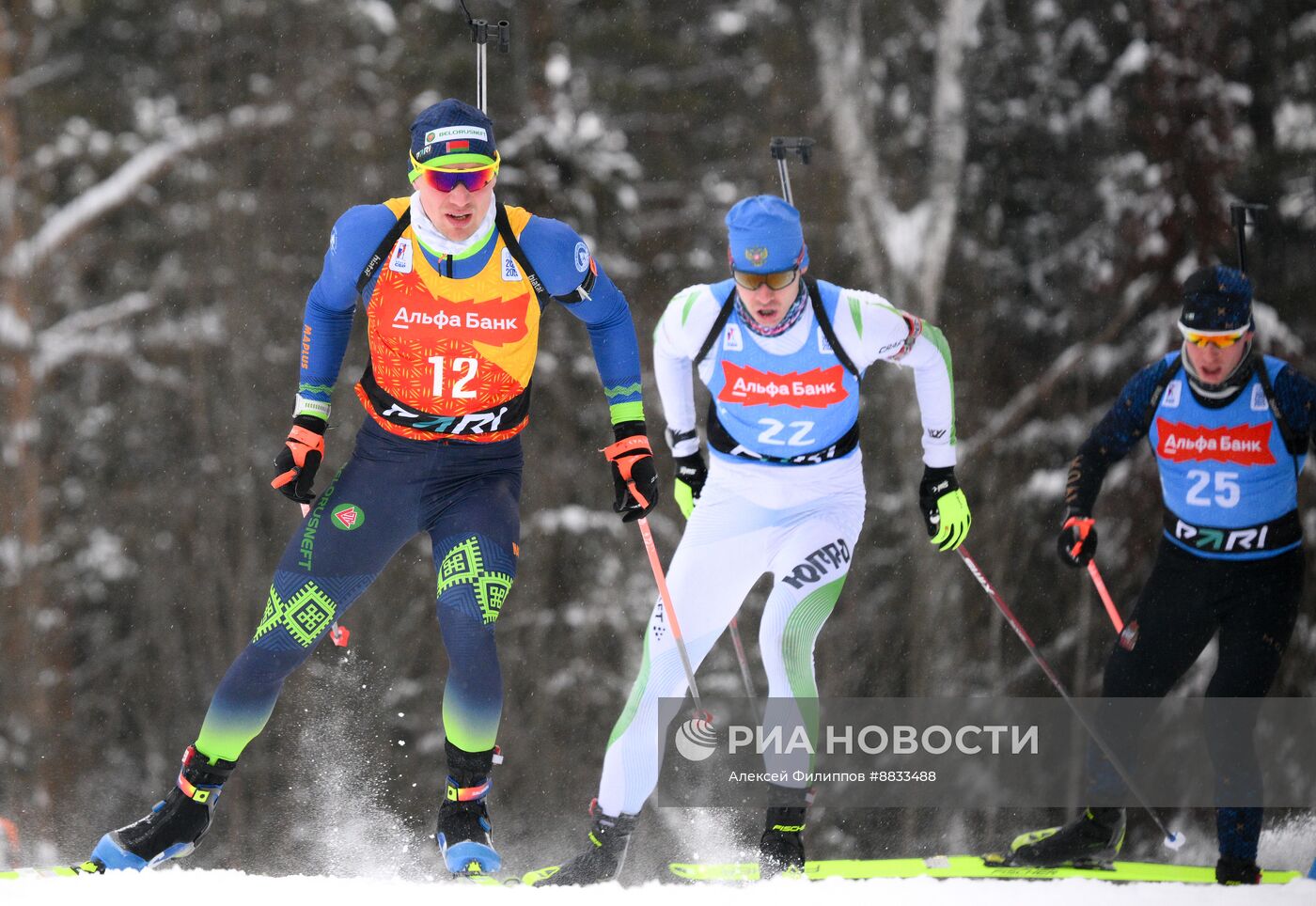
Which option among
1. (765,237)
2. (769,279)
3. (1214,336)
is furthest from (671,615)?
(1214,336)

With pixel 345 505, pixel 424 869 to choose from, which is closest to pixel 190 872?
pixel 345 505

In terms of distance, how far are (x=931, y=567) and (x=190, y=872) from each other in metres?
6.14

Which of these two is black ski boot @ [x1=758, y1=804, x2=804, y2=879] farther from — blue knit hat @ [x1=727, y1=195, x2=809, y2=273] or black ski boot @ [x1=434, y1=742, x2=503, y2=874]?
blue knit hat @ [x1=727, y1=195, x2=809, y2=273]

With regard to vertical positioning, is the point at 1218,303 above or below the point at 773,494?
above

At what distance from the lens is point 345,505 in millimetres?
3865

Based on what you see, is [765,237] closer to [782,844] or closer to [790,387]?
[790,387]

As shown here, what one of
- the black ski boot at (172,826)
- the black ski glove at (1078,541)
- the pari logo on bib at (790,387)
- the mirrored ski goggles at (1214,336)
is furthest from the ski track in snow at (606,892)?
the mirrored ski goggles at (1214,336)

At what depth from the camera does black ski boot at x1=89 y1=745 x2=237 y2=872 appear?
3715 mm

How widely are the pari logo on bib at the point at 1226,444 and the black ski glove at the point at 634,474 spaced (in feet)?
6.10

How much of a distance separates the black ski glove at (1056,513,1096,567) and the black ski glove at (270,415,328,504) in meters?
2.50

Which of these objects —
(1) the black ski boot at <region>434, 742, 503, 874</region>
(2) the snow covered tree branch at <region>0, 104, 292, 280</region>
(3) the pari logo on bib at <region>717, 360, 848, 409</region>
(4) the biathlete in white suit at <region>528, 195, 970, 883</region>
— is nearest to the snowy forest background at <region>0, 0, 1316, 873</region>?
(2) the snow covered tree branch at <region>0, 104, 292, 280</region>

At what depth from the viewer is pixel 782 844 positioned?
Result: 14.2ft

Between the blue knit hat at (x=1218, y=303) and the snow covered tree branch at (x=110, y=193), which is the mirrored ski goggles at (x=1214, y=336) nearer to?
the blue knit hat at (x=1218, y=303)

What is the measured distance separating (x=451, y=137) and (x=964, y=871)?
2962 millimetres
